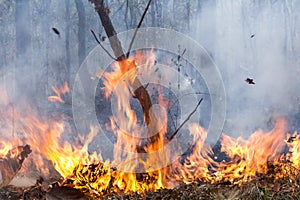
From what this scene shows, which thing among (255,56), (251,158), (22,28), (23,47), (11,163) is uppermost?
(22,28)

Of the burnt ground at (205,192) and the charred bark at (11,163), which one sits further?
the charred bark at (11,163)

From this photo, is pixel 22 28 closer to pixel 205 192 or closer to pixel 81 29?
pixel 81 29

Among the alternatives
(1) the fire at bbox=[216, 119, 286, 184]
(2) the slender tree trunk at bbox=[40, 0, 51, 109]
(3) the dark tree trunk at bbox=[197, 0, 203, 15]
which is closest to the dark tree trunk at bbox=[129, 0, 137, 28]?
(3) the dark tree trunk at bbox=[197, 0, 203, 15]

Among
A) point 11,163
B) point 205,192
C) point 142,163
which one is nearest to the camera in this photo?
point 205,192

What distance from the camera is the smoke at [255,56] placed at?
8812mm

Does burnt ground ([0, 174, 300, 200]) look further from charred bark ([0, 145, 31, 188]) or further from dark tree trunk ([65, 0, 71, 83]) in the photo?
dark tree trunk ([65, 0, 71, 83])

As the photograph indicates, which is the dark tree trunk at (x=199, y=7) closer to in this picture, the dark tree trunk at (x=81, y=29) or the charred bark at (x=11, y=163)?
the dark tree trunk at (x=81, y=29)

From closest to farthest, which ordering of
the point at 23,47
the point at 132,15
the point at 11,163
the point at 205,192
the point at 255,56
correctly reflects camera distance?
the point at 205,192 < the point at 11,163 < the point at 255,56 < the point at 23,47 < the point at 132,15

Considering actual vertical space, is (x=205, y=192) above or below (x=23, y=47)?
below

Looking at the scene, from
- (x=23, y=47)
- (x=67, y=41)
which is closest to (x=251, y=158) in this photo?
(x=67, y=41)

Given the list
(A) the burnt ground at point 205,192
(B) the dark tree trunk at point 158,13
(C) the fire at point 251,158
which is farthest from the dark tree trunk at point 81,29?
(A) the burnt ground at point 205,192

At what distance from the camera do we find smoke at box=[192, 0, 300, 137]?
347 inches

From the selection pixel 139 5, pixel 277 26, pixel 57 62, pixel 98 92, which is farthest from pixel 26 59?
pixel 277 26

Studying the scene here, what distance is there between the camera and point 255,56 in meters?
10.3
